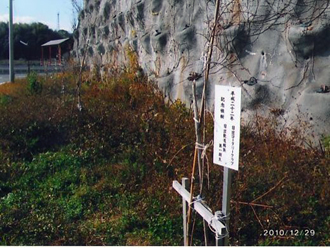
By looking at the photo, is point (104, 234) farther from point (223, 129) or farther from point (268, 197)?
point (223, 129)

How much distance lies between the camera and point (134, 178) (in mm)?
5301

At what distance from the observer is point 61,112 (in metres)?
7.53

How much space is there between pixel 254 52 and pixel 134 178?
2.53 meters

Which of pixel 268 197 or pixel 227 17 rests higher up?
pixel 227 17

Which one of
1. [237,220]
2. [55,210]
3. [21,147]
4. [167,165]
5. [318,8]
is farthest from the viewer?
[21,147]

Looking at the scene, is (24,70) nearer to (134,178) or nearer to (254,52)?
(254,52)

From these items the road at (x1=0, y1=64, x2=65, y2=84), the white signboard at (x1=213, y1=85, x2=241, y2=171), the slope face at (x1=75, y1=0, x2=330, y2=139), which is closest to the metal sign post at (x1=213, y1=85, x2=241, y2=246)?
the white signboard at (x1=213, y1=85, x2=241, y2=171)

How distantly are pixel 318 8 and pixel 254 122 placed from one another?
1608 millimetres

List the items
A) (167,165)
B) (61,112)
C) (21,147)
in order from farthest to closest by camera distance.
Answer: (61,112), (21,147), (167,165)

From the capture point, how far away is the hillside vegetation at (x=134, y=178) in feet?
13.8

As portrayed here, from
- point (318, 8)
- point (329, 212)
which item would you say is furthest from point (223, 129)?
point (318, 8)
